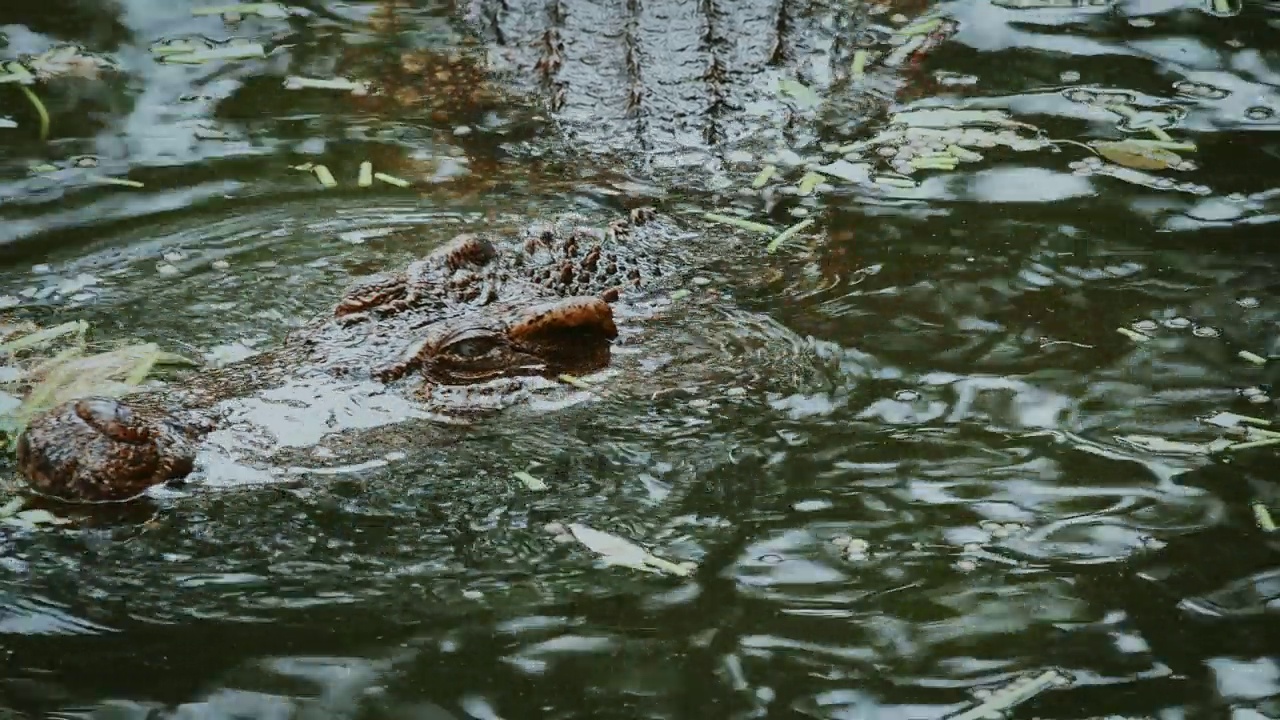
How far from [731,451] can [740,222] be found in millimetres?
1783

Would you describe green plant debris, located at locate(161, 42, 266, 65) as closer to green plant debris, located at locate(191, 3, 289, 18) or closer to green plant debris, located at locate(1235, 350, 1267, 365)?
green plant debris, located at locate(191, 3, 289, 18)

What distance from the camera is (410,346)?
485 cm

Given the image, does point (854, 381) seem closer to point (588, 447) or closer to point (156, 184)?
point (588, 447)

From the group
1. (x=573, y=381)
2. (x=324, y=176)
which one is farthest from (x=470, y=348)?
(x=324, y=176)

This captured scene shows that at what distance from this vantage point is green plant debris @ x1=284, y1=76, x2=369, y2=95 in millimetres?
7539

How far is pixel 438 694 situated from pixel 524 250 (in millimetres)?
2292

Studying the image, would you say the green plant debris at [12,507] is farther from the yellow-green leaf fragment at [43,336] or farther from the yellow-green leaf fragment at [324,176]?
the yellow-green leaf fragment at [324,176]

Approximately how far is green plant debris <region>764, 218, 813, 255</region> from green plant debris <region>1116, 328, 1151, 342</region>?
1.39 meters

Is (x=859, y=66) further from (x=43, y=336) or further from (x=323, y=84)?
(x=43, y=336)

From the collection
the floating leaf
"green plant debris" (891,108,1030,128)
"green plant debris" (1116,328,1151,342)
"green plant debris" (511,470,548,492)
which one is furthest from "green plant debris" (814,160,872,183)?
"green plant debris" (511,470,548,492)

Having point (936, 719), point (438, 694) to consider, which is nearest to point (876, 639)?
point (936, 719)

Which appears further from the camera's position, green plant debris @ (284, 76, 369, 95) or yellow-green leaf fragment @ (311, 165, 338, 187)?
green plant debris @ (284, 76, 369, 95)

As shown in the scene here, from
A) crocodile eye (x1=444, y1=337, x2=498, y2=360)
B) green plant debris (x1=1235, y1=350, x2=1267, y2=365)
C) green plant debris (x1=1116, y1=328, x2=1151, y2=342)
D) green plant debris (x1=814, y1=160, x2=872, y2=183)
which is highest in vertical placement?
green plant debris (x1=814, y1=160, x2=872, y2=183)

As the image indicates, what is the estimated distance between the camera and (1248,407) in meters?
4.85
